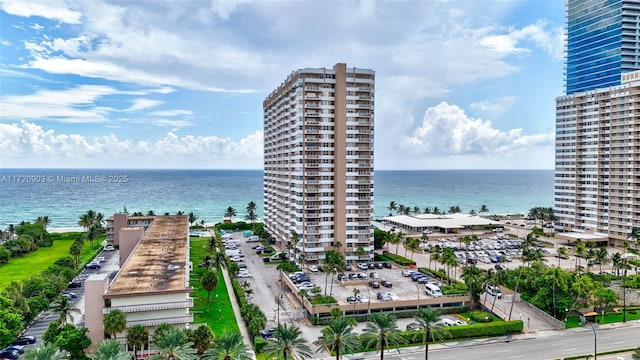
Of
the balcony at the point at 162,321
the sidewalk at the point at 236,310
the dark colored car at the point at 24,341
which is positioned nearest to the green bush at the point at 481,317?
the sidewalk at the point at 236,310

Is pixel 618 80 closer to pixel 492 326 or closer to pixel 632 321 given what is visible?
pixel 632 321

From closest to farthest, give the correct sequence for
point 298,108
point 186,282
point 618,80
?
point 186,282, point 298,108, point 618,80

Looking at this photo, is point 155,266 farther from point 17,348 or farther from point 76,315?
point 17,348

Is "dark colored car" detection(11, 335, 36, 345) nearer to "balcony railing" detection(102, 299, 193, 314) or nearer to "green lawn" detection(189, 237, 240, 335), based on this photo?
"balcony railing" detection(102, 299, 193, 314)

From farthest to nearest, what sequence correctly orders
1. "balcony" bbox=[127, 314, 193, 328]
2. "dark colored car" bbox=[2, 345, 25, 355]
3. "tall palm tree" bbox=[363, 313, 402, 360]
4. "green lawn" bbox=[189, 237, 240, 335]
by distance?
"green lawn" bbox=[189, 237, 240, 335] → "dark colored car" bbox=[2, 345, 25, 355] → "balcony" bbox=[127, 314, 193, 328] → "tall palm tree" bbox=[363, 313, 402, 360]

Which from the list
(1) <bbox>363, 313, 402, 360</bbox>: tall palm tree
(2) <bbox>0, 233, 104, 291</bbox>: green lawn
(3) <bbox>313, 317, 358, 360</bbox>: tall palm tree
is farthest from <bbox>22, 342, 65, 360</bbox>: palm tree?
(2) <bbox>0, 233, 104, 291</bbox>: green lawn

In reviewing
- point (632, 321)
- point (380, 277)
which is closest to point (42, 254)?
point (380, 277)
